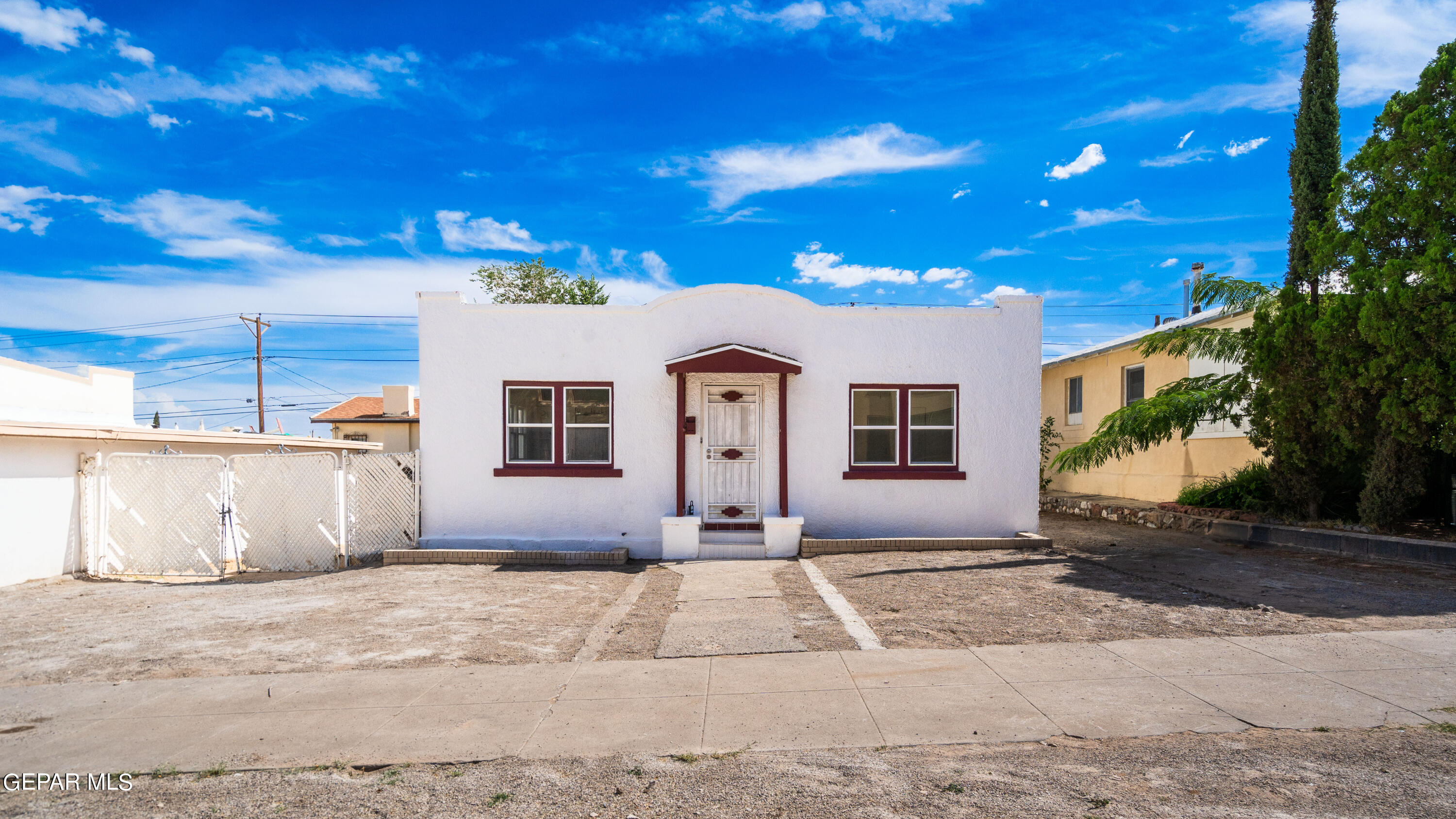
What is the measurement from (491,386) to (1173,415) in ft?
37.7

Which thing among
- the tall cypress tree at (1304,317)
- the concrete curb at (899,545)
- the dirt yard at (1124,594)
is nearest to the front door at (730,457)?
the concrete curb at (899,545)

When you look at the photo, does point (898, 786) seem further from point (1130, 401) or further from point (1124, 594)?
point (1130, 401)

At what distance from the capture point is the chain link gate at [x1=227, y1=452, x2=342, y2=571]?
1131cm

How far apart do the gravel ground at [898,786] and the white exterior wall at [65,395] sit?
20500 mm

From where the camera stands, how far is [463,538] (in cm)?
1195

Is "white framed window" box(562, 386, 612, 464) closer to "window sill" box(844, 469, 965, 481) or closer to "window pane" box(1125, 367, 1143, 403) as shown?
"window sill" box(844, 469, 965, 481)

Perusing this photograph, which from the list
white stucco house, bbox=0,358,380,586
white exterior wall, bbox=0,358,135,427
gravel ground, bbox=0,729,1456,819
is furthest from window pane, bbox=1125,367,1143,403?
white exterior wall, bbox=0,358,135,427

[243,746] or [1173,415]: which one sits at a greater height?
[1173,415]

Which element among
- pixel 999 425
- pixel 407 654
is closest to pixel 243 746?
pixel 407 654

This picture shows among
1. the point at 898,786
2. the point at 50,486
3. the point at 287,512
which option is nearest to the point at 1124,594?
the point at 898,786

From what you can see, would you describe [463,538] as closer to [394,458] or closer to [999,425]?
[394,458]

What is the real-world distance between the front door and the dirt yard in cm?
163

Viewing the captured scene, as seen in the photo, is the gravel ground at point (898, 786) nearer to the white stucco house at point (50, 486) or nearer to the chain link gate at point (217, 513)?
the chain link gate at point (217, 513)

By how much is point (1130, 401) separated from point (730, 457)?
11674 mm
